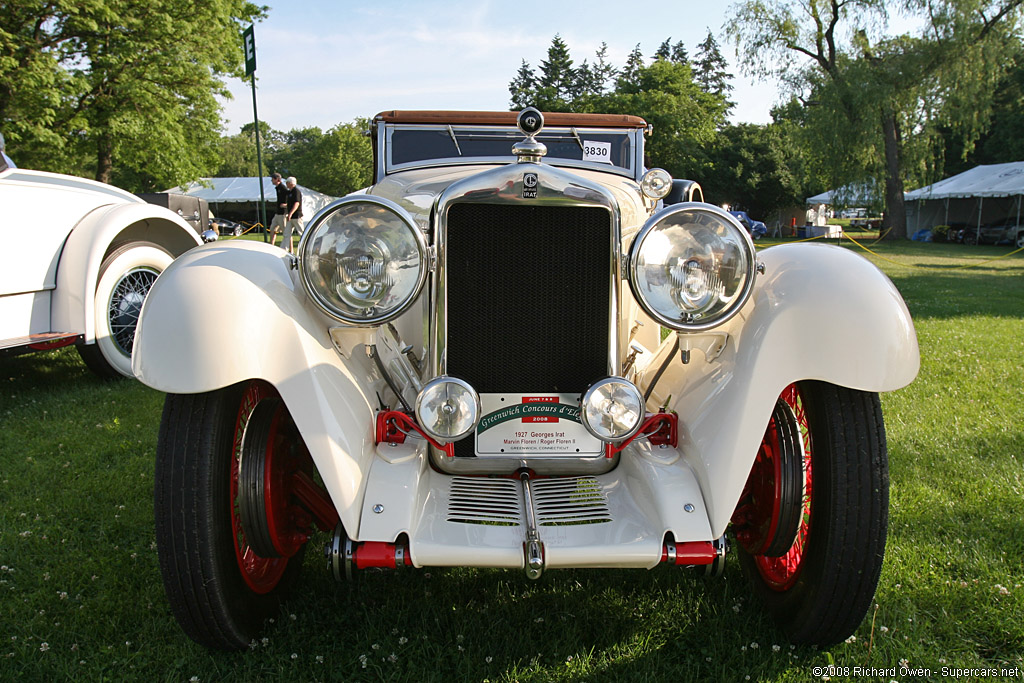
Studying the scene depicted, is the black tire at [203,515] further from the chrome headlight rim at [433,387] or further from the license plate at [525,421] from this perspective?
the license plate at [525,421]

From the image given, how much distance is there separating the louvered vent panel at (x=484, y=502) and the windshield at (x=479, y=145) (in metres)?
2.18

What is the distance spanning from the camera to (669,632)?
85.0 inches

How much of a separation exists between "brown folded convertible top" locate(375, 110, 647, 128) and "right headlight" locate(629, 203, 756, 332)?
201 centimetres

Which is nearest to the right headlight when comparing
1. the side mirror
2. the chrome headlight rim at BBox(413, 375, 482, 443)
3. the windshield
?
the chrome headlight rim at BBox(413, 375, 482, 443)

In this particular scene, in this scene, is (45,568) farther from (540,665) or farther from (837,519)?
(837,519)

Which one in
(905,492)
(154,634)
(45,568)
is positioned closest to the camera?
(154,634)

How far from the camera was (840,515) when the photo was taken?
1848 millimetres

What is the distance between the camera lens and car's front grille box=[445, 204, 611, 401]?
205 centimetres

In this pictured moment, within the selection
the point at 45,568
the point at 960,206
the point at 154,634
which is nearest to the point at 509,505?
the point at 154,634

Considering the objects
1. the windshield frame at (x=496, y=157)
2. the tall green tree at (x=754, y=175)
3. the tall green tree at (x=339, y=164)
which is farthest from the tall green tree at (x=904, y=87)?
the tall green tree at (x=339, y=164)

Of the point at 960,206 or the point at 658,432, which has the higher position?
the point at 960,206

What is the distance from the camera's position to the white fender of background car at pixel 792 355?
185 cm

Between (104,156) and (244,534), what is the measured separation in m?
18.0

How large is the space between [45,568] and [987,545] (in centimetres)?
358
